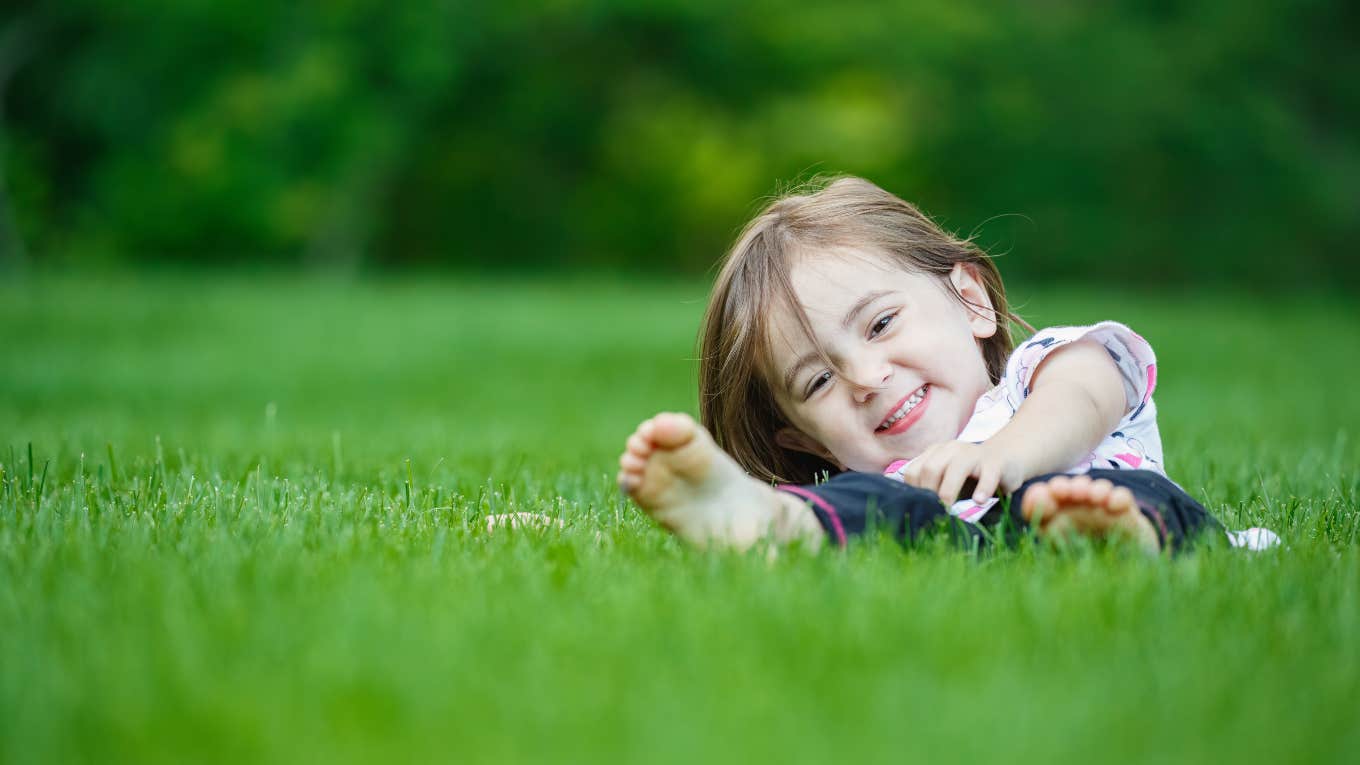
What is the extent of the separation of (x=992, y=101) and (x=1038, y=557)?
94.9 ft

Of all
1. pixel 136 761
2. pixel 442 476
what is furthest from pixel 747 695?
pixel 442 476

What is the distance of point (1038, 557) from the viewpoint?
2.17m

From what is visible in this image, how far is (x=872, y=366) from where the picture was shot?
9.04 ft

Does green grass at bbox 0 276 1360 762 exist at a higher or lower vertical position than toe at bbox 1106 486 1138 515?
lower

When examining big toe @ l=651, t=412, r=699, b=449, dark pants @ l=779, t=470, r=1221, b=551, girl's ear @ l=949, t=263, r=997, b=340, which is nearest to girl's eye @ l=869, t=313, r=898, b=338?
girl's ear @ l=949, t=263, r=997, b=340

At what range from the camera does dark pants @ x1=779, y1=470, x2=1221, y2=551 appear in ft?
7.61

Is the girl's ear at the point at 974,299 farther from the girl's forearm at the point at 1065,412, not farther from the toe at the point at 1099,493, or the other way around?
the toe at the point at 1099,493

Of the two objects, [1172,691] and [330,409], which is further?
[330,409]

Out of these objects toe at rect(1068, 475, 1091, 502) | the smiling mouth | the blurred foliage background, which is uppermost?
the blurred foliage background

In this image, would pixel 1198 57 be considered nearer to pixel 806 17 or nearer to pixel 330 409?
pixel 806 17

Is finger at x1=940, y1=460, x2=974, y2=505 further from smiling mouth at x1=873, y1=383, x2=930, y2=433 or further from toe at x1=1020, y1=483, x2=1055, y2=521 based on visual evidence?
smiling mouth at x1=873, y1=383, x2=930, y2=433

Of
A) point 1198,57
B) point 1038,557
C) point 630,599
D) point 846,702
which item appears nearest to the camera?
point 846,702

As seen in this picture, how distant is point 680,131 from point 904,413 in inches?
1150

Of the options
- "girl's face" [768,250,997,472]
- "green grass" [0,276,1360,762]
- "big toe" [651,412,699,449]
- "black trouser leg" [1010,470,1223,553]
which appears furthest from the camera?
"girl's face" [768,250,997,472]
